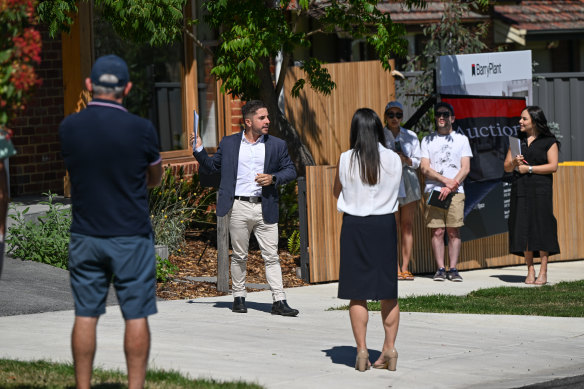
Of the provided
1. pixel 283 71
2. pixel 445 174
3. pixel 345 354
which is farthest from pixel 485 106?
pixel 345 354

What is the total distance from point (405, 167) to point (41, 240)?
4053 mm

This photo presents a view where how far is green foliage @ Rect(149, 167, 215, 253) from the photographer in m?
12.5

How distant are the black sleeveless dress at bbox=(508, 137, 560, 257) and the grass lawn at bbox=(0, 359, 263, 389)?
600 centimetres

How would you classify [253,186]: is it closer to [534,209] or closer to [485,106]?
[534,209]

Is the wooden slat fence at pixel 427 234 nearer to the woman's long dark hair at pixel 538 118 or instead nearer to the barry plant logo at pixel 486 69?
the barry plant logo at pixel 486 69

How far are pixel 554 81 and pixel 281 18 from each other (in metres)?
7.41

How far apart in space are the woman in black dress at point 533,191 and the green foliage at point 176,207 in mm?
3878

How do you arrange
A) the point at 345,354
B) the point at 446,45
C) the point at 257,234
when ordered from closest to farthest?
the point at 345,354, the point at 257,234, the point at 446,45

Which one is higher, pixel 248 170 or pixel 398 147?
pixel 398 147

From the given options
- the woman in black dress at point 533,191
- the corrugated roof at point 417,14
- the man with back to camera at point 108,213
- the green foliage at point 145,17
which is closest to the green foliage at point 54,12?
the green foliage at point 145,17

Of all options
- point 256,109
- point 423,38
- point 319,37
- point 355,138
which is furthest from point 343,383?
point 423,38

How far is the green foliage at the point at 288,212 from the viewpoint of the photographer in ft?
44.9

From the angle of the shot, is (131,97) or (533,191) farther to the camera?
(131,97)

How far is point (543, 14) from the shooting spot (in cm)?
2495
